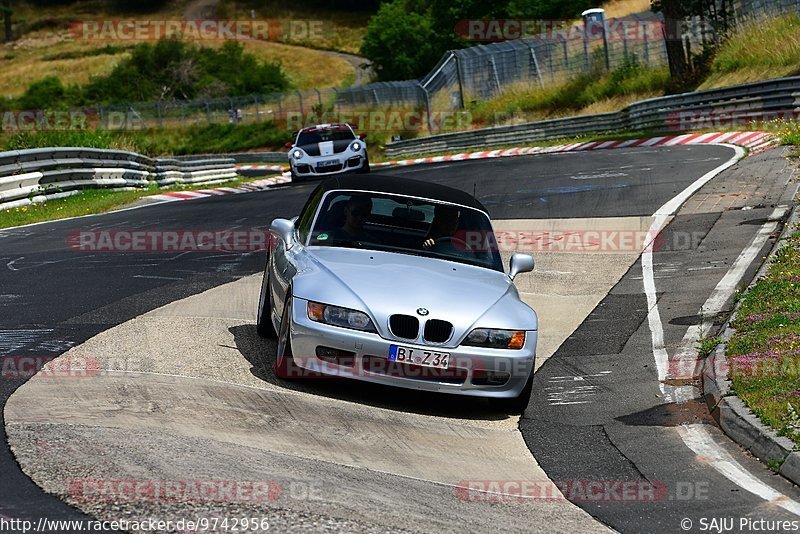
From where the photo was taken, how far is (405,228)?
922 centimetres

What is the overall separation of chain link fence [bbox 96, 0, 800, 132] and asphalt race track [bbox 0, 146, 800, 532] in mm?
19218

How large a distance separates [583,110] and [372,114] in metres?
16.0

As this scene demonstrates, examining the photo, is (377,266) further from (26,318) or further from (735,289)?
(735,289)

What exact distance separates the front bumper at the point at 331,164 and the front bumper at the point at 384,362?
2094 cm

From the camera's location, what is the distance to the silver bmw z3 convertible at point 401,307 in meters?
7.58

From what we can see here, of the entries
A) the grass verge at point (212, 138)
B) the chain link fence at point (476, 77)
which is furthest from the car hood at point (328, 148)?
the grass verge at point (212, 138)

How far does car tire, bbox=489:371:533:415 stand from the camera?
793 cm

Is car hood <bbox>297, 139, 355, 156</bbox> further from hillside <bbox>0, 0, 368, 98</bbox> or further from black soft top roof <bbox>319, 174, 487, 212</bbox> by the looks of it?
hillside <bbox>0, 0, 368, 98</bbox>

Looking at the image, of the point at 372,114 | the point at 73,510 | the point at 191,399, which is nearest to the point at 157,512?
the point at 73,510

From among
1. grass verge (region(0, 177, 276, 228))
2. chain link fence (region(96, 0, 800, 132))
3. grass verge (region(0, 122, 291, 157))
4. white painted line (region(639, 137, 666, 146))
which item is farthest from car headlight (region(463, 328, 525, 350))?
grass verge (region(0, 122, 291, 157))

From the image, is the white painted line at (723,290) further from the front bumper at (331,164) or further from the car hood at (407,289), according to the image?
the front bumper at (331,164)

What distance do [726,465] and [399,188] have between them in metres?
3.78

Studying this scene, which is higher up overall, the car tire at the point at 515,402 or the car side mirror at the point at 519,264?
the car side mirror at the point at 519,264

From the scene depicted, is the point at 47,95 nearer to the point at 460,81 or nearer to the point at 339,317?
the point at 460,81
